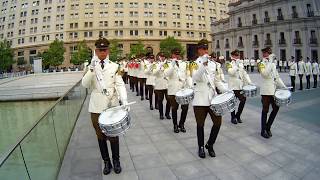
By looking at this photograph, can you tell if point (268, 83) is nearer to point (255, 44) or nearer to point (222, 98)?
point (222, 98)

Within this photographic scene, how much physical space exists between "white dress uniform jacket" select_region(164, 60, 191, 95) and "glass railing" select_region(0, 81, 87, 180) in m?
3.02

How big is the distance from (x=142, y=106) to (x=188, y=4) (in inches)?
2632

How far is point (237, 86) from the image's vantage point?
8.62m

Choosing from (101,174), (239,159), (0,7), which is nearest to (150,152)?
(101,174)

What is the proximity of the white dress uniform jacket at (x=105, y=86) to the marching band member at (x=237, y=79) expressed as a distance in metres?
4.46

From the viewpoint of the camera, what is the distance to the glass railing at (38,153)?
289 centimetres

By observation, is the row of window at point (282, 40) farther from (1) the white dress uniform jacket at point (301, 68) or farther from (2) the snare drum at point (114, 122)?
(2) the snare drum at point (114, 122)

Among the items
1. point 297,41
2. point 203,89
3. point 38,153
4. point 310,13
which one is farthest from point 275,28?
point 38,153

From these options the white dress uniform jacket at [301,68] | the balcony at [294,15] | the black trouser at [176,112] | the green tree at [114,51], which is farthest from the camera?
the green tree at [114,51]

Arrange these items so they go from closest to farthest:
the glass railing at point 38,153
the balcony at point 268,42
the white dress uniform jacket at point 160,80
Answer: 1. the glass railing at point 38,153
2. the white dress uniform jacket at point 160,80
3. the balcony at point 268,42

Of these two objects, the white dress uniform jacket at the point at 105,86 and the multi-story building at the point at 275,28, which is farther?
the multi-story building at the point at 275,28

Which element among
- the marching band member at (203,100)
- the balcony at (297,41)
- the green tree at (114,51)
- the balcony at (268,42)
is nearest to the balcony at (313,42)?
the balcony at (297,41)

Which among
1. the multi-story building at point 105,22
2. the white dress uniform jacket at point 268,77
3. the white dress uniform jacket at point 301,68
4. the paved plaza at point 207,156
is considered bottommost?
the paved plaza at point 207,156

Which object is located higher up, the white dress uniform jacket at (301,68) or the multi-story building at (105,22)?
the multi-story building at (105,22)
